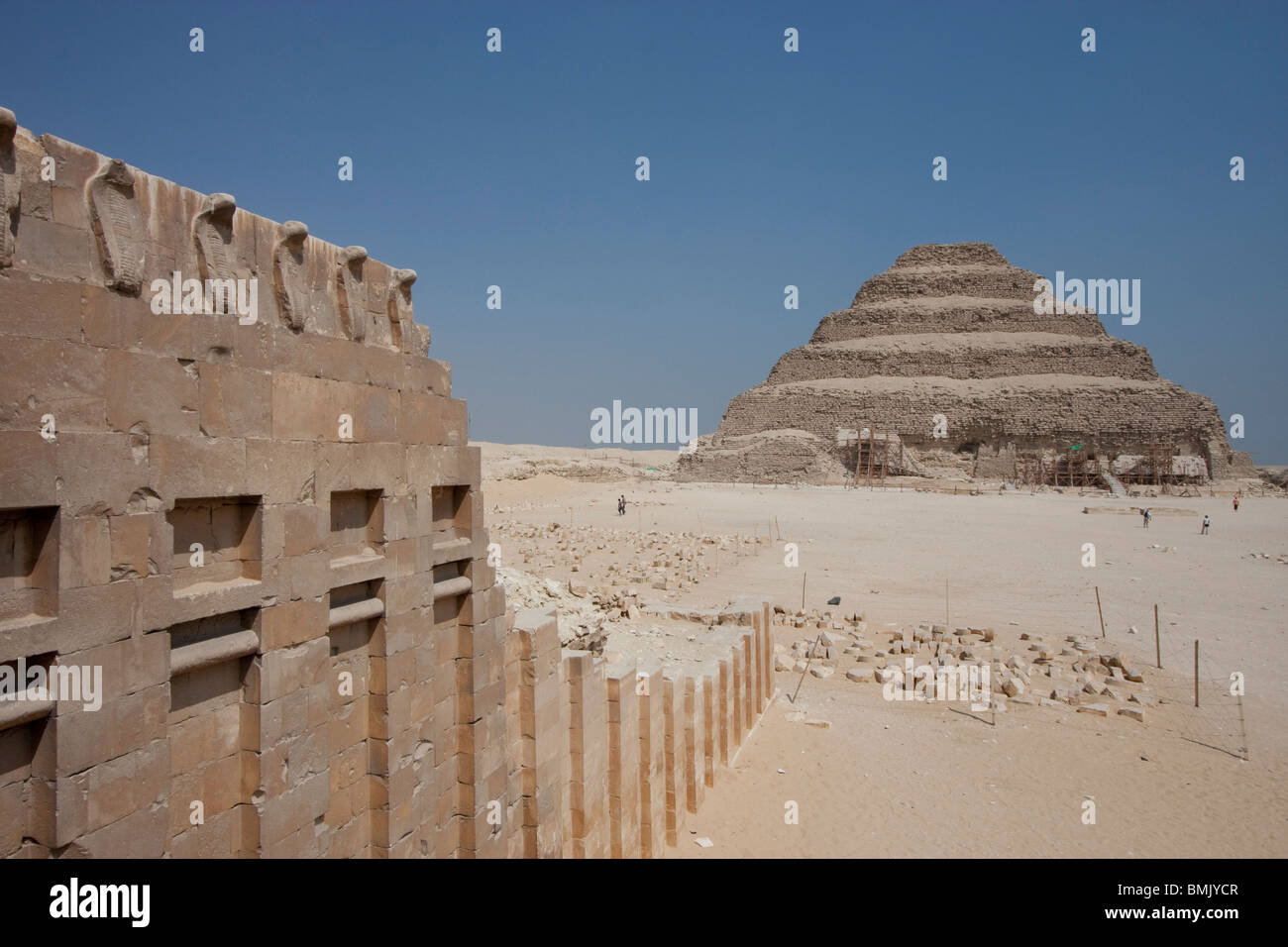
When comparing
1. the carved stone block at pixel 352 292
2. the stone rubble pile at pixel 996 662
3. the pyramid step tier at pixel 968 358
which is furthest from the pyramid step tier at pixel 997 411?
the carved stone block at pixel 352 292

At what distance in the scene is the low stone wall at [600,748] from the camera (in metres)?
5.43

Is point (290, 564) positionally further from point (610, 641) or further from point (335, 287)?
point (610, 641)

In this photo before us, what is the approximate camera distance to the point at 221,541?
131 inches

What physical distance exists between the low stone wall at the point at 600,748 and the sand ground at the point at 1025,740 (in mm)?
487

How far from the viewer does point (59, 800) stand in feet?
8.60

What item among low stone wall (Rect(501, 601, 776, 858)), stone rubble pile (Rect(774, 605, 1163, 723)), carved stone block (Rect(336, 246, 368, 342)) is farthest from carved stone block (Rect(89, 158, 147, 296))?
stone rubble pile (Rect(774, 605, 1163, 723))

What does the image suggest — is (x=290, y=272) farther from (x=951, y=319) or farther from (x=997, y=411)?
(x=951, y=319)

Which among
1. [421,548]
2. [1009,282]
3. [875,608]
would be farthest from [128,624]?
[1009,282]

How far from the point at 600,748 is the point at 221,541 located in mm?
3804

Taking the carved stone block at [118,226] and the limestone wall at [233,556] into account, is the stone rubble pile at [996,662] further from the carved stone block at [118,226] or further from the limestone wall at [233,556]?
the carved stone block at [118,226]

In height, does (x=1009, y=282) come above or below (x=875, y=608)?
above

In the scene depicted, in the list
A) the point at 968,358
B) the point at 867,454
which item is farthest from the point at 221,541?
the point at 968,358

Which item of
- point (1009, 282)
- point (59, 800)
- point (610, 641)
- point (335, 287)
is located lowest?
point (610, 641)
